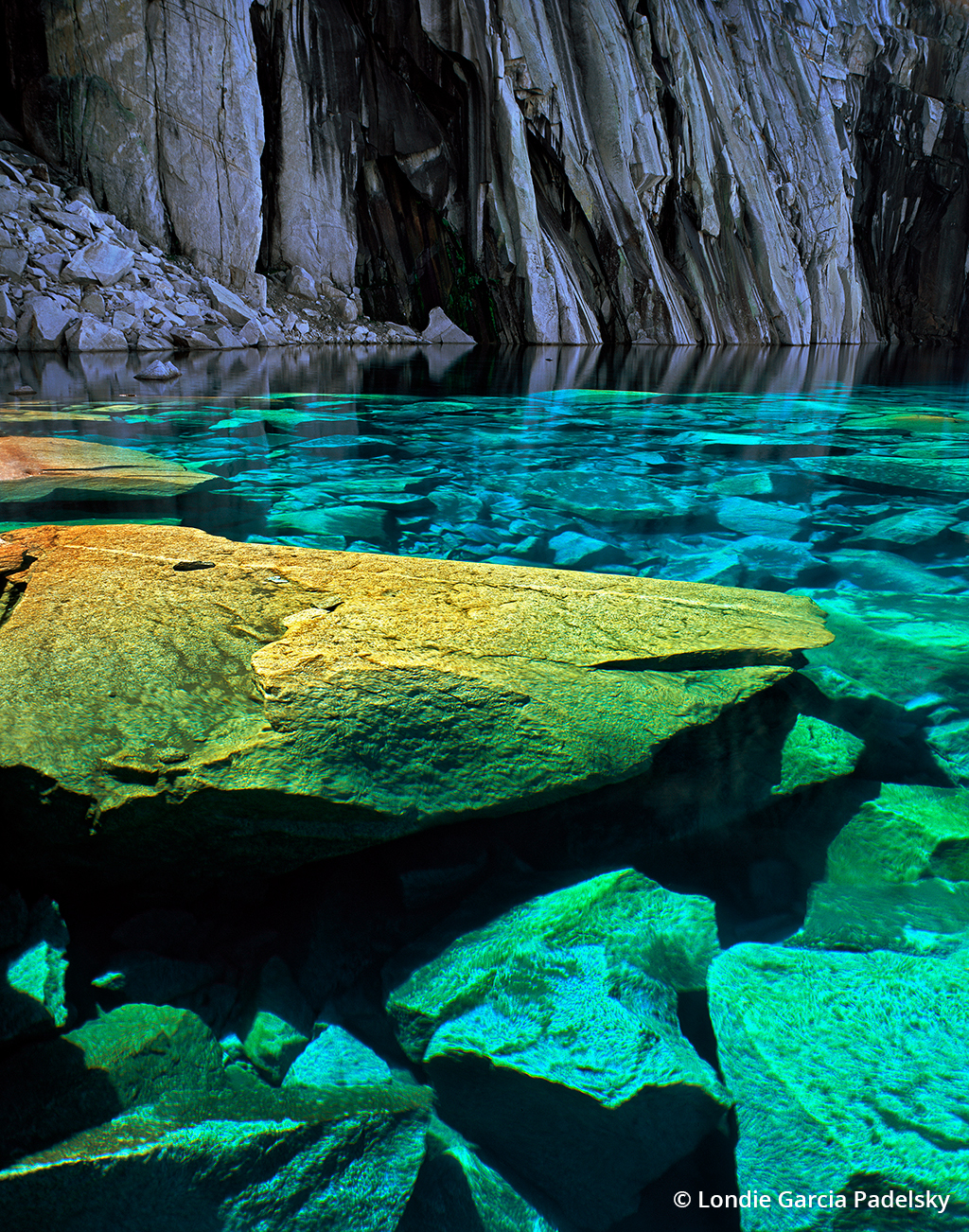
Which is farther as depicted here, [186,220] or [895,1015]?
[186,220]

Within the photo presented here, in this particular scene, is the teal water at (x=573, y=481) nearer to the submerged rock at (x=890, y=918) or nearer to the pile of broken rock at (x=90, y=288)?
the submerged rock at (x=890, y=918)

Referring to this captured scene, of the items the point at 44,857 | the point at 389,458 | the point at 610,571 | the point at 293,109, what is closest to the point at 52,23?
the point at 293,109

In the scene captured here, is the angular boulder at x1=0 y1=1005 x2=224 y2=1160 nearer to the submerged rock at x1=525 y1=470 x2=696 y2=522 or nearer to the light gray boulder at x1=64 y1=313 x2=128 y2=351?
the submerged rock at x1=525 y1=470 x2=696 y2=522

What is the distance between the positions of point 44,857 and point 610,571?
160 centimetres

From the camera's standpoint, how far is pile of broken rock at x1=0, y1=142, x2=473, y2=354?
8.64 m

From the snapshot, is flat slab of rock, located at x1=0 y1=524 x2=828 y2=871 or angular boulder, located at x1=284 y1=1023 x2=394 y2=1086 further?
flat slab of rock, located at x1=0 y1=524 x2=828 y2=871

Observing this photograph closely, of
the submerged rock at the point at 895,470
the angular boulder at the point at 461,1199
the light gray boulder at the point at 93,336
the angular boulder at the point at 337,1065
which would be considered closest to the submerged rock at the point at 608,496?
the submerged rock at the point at 895,470

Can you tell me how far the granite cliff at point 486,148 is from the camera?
1054cm

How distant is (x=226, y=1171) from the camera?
712 millimetres

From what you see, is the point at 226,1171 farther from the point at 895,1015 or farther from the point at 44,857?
the point at 895,1015

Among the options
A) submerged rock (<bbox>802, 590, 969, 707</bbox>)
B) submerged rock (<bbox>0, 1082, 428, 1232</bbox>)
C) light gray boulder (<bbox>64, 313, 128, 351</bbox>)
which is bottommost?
submerged rock (<bbox>0, 1082, 428, 1232</bbox>)

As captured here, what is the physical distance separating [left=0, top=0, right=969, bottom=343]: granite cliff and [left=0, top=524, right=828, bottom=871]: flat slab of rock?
11.6 m

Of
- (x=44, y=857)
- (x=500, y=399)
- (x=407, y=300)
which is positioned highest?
(x=407, y=300)

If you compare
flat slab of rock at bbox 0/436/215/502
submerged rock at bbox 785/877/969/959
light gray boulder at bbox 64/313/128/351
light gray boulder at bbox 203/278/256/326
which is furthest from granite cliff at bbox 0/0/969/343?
submerged rock at bbox 785/877/969/959
